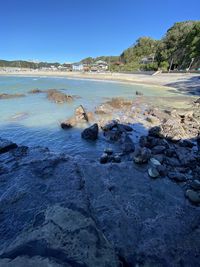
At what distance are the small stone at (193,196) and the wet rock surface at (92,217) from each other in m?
0.03

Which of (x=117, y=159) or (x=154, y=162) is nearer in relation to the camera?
(x=154, y=162)

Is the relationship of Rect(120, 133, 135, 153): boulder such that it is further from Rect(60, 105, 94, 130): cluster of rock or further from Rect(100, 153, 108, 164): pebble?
Rect(60, 105, 94, 130): cluster of rock

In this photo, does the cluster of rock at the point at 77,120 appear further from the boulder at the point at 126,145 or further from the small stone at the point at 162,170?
the small stone at the point at 162,170

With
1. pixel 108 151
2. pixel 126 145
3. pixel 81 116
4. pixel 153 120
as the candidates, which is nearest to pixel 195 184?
pixel 126 145

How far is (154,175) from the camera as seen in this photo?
7.44 metres

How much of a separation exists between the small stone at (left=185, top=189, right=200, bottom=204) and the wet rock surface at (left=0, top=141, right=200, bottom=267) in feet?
0.10

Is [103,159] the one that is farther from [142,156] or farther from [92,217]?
[92,217]

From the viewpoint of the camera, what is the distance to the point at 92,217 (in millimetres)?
5312

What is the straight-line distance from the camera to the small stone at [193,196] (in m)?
6.15

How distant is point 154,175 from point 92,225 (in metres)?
3.48

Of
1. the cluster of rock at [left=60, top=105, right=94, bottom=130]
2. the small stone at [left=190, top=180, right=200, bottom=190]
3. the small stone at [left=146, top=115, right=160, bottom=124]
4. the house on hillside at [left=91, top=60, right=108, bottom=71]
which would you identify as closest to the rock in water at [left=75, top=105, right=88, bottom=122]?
the cluster of rock at [left=60, top=105, right=94, bottom=130]

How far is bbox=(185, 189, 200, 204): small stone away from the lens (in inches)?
242

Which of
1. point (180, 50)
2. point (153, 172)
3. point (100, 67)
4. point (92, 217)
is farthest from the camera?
point (100, 67)

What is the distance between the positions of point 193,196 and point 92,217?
10.8 ft
